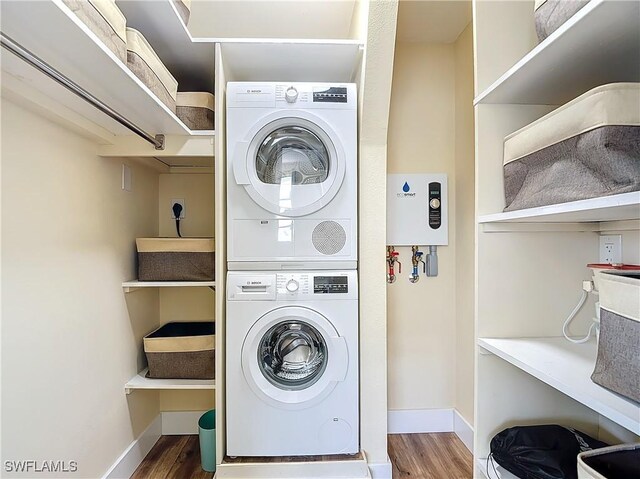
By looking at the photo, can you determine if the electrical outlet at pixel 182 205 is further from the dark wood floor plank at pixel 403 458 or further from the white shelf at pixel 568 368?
the white shelf at pixel 568 368

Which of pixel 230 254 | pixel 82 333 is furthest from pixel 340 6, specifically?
pixel 82 333

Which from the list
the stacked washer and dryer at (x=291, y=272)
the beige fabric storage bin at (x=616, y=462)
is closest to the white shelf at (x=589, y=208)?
the beige fabric storage bin at (x=616, y=462)

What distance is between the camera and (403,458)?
211cm

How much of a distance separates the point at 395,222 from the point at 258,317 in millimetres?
1087

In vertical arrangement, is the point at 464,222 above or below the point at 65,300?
above

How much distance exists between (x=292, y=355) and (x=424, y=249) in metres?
1.08

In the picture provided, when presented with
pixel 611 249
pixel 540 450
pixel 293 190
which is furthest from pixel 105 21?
pixel 540 450

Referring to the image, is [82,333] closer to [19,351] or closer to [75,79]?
[19,351]

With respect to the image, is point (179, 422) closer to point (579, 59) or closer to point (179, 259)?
point (179, 259)

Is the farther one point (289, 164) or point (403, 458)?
point (403, 458)

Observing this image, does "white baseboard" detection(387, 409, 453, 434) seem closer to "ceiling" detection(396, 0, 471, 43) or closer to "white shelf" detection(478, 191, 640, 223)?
"white shelf" detection(478, 191, 640, 223)

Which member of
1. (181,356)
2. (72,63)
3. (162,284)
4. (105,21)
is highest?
(105,21)

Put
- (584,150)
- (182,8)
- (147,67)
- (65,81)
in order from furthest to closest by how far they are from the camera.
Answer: (182,8) < (147,67) < (65,81) < (584,150)

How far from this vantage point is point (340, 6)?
6.41ft
